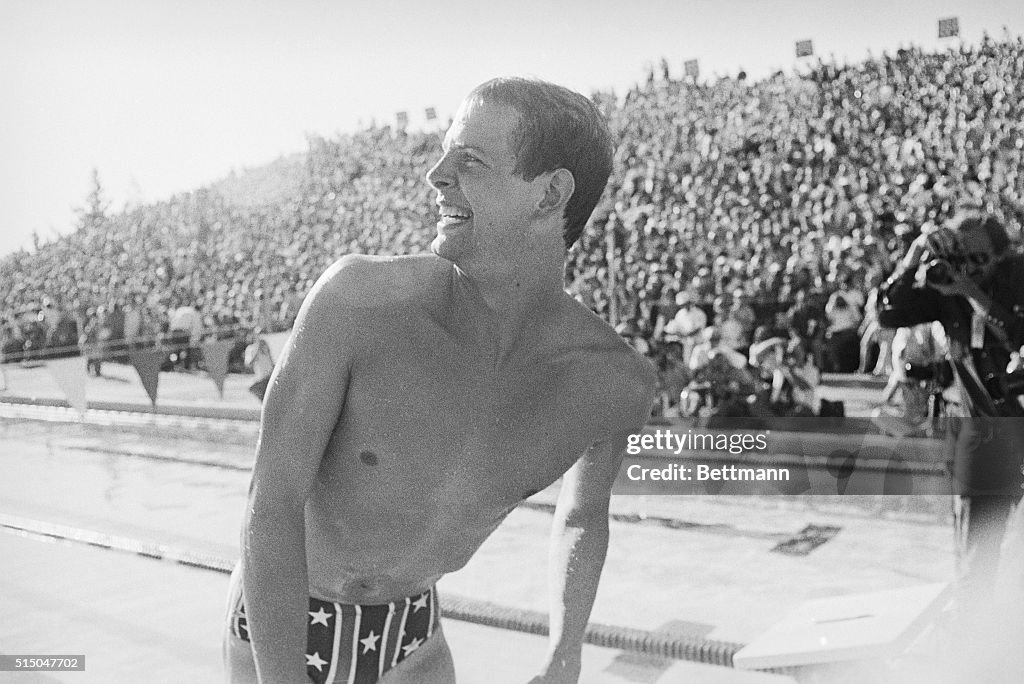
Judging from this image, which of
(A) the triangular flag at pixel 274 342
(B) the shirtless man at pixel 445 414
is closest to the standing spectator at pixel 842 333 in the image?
(A) the triangular flag at pixel 274 342

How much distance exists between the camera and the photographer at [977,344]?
2.57 m

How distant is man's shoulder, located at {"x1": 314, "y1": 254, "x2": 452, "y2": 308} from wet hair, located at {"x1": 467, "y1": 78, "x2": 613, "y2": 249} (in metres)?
0.12

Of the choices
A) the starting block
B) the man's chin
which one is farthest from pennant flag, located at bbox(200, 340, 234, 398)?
the man's chin

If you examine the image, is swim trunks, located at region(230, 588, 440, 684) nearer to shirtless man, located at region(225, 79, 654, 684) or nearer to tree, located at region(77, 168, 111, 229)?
shirtless man, located at region(225, 79, 654, 684)

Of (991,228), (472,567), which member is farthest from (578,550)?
(991,228)

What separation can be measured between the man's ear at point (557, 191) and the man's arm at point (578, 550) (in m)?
0.21

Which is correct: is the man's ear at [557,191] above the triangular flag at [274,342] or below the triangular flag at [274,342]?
above

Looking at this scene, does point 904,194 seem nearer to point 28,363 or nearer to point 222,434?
point 222,434

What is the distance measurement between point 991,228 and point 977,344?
375mm

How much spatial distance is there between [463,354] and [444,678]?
0.39 m

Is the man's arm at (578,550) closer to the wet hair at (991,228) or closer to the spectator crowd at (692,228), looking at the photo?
the spectator crowd at (692,228)

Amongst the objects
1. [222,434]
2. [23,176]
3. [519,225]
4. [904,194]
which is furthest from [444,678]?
[222,434]

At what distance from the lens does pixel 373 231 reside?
3420mm

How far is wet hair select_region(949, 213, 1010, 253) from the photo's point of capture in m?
2.90
